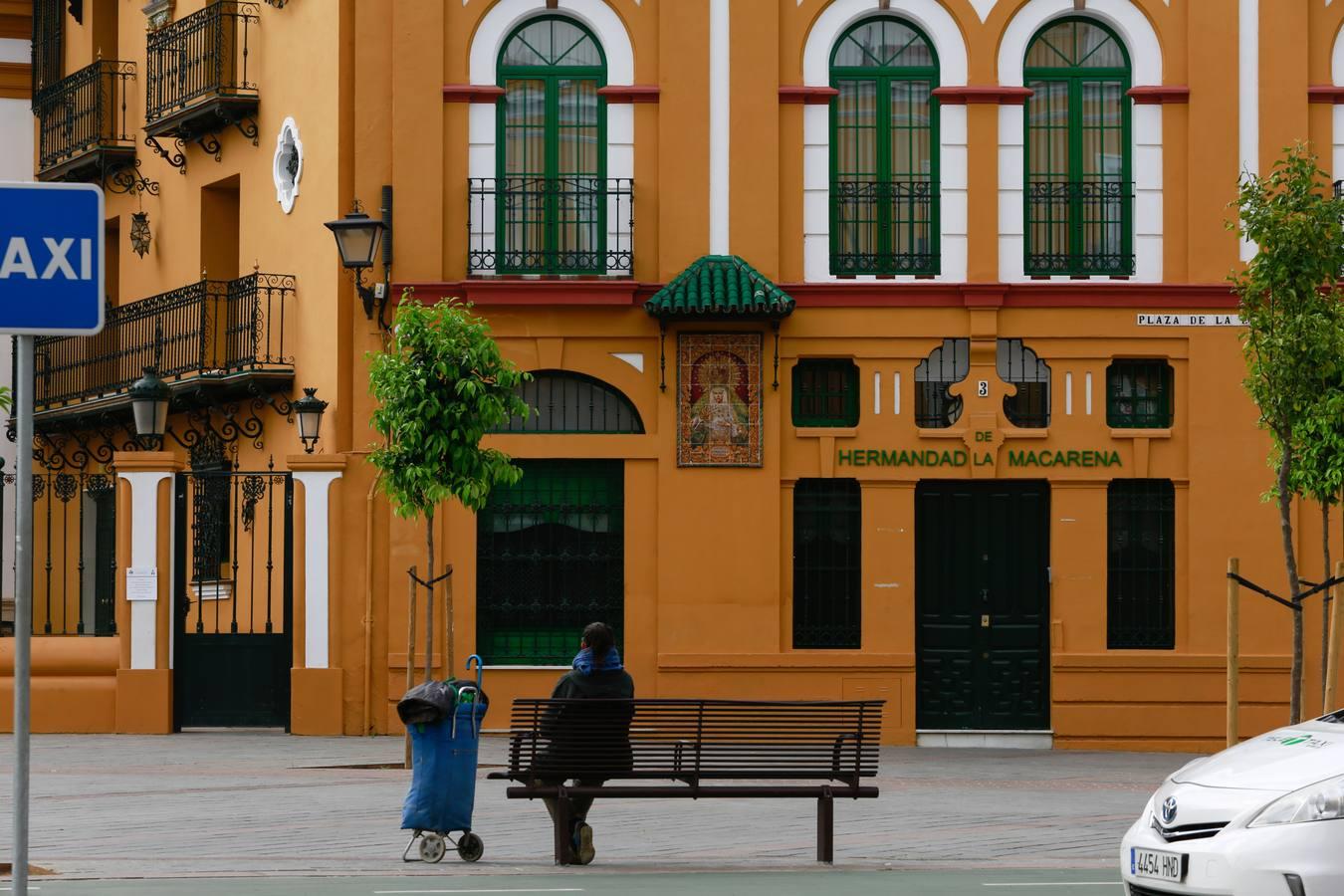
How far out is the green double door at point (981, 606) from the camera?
2327cm

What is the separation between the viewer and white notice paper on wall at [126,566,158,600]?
75.3 feet

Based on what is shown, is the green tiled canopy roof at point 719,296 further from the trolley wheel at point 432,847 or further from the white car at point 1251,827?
the white car at point 1251,827

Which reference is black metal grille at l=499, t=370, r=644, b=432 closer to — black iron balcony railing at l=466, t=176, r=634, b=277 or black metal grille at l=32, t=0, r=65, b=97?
black iron balcony railing at l=466, t=176, r=634, b=277

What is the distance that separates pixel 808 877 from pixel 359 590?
11229mm

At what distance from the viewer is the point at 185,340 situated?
26.2 metres

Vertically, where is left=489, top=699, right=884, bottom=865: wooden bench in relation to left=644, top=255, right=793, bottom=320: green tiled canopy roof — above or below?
below

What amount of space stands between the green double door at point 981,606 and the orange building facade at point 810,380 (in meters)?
0.04

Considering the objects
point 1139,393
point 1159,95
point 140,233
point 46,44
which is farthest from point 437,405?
point 46,44

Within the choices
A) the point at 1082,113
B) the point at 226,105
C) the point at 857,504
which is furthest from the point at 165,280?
the point at 1082,113

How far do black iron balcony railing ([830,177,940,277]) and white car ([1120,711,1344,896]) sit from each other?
1340 centimetres

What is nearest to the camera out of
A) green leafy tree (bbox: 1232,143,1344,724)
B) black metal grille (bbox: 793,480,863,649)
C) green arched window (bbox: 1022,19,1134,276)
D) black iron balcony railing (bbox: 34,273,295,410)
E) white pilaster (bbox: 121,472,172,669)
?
green leafy tree (bbox: 1232,143,1344,724)

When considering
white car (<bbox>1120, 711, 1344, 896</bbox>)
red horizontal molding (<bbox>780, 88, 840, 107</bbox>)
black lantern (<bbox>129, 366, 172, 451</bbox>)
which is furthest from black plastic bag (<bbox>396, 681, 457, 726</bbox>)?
red horizontal molding (<bbox>780, 88, 840, 107</bbox>)

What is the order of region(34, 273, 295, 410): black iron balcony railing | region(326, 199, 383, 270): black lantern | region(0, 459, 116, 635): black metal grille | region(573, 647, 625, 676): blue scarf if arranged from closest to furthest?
region(573, 647, 625, 676): blue scarf → region(326, 199, 383, 270): black lantern → region(34, 273, 295, 410): black iron balcony railing → region(0, 459, 116, 635): black metal grille

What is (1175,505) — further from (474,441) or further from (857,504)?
(474,441)
